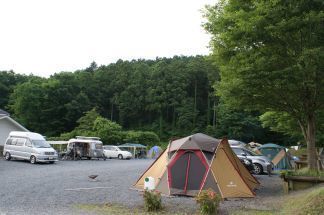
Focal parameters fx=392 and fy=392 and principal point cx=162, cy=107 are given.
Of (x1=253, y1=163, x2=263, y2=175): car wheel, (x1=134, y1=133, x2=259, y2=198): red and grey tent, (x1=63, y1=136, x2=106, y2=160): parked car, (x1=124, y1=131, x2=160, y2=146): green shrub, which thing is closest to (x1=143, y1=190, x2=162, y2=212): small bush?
(x1=134, y1=133, x2=259, y2=198): red and grey tent

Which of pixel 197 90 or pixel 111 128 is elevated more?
pixel 197 90

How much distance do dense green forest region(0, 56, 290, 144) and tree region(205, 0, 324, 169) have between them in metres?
46.7

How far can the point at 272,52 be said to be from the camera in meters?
13.9

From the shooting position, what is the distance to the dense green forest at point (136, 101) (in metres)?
67.1

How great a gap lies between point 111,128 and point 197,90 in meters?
31.9

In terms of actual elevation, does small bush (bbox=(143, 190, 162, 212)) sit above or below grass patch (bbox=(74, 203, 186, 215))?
above

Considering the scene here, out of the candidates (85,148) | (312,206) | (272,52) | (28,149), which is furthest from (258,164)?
(85,148)

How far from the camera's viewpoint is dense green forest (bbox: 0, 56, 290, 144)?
220 feet

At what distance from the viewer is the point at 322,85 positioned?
46.3 feet

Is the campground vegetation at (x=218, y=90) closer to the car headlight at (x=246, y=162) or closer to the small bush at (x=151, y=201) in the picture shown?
the car headlight at (x=246, y=162)

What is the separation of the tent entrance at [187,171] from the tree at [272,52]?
2.93 m

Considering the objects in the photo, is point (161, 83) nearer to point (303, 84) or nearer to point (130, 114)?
point (130, 114)

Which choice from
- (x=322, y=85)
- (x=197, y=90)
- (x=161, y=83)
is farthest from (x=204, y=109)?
(x=322, y=85)

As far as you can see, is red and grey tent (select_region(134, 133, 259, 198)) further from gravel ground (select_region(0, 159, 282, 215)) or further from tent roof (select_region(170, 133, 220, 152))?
gravel ground (select_region(0, 159, 282, 215))
